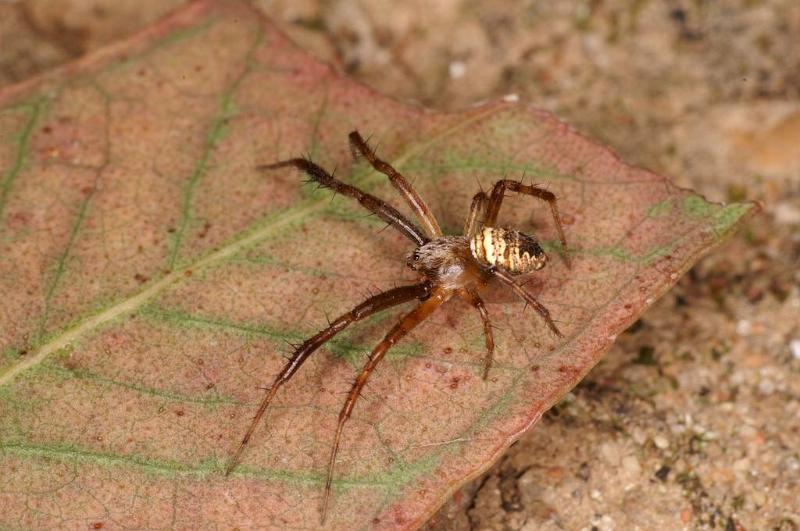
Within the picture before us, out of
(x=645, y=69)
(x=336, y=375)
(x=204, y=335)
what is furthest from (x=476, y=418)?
(x=645, y=69)

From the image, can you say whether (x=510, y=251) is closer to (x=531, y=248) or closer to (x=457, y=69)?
(x=531, y=248)

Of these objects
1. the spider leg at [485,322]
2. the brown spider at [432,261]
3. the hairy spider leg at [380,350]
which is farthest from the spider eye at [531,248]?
the hairy spider leg at [380,350]

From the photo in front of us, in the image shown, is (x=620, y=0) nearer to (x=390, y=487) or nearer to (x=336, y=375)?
(x=336, y=375)

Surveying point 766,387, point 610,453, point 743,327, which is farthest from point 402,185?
point 766,387

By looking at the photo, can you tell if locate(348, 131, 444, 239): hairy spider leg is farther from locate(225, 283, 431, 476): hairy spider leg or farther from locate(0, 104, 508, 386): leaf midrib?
locate(225, 283, 431, 476): hairy spider leg

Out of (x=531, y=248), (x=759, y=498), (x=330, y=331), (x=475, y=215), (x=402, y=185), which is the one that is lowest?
(x=759, y=498)
